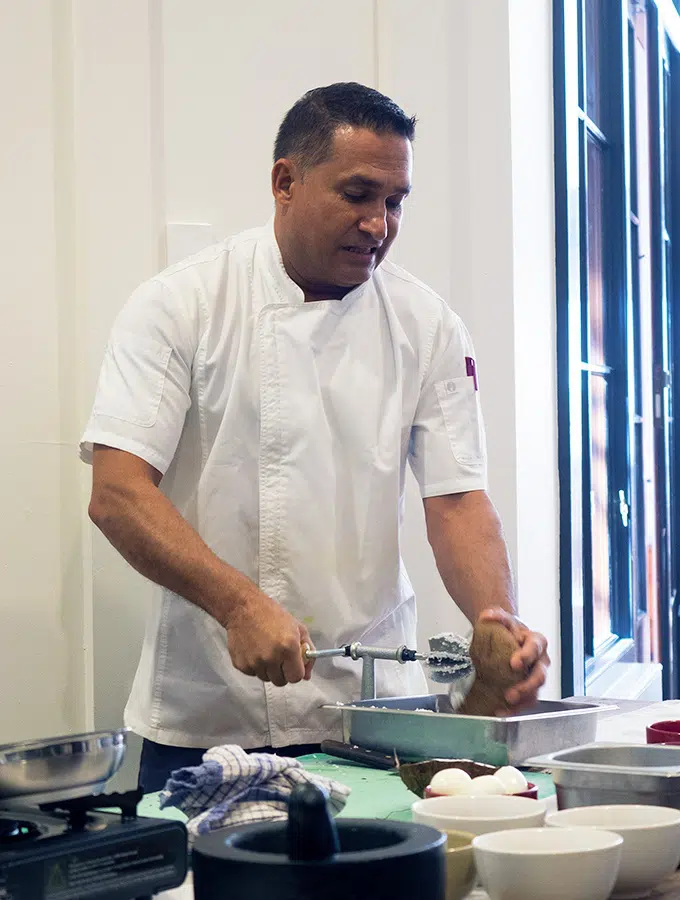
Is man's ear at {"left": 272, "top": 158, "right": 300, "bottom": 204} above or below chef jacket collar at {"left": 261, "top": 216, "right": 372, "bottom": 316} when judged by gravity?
above

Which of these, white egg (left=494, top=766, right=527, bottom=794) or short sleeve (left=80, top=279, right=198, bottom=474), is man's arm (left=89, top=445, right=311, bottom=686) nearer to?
short sleeve (left=80, top=279, right=198, bottom=474)

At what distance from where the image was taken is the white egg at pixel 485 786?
43.7 inches

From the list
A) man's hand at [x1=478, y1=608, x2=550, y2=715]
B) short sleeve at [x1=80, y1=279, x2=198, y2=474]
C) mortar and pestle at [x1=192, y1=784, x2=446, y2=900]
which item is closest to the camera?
mortar and pestle at [x1=192, y1=784, x2=446, y2=900]

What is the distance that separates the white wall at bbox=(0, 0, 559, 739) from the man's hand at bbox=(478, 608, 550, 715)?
3.31 ft

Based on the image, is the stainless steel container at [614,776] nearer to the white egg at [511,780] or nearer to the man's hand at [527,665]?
the white egg at [511,780]

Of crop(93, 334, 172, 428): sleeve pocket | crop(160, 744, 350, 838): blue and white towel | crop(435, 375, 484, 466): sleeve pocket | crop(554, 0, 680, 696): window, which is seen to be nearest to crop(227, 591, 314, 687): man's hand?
crop(93, 334, 172, 428): sleeve pocket

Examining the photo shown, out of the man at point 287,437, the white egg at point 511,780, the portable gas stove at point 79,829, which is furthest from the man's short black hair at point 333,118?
the portable gas stove at point 79,829

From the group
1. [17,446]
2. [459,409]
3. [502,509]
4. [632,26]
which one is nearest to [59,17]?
[17,446]

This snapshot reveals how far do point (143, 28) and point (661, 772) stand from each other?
1911mm

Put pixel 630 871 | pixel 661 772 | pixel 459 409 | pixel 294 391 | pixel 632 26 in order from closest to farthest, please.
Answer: pixel 630 871 → pixel 661 772 → pixel 294 391 → pixel 459 409 → pixel 632 26

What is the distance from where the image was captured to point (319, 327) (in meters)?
2.08

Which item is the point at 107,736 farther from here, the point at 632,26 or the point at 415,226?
the point at 632,26

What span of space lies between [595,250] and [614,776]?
309 centimetres

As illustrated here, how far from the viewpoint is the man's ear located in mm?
2062
